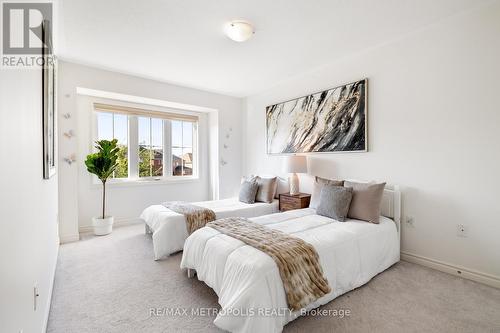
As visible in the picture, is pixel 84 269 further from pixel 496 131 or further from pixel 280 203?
pixel 496 131

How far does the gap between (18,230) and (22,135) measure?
1.55 feet

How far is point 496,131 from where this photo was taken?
7.33 ft

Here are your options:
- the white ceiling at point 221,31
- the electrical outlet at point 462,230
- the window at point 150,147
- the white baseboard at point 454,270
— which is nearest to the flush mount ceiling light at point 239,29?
the white ceiling at point 221,31

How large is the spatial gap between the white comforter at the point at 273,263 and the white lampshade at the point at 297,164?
924 millimetres

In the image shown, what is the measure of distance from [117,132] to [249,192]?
266 cm

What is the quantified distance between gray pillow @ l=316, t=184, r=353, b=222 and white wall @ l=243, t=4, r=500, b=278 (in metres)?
0.65

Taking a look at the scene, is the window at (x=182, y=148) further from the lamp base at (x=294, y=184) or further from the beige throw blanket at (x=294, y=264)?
the beige throw blanket at (x=294, y=264)

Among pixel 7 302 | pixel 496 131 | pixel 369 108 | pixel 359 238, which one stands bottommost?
pixel 359 238

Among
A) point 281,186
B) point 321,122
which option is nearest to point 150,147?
point 281,186

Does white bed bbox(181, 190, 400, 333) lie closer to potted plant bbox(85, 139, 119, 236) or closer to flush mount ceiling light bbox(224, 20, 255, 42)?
flush mount ceiling light bbox(224, 20, 255, 42)

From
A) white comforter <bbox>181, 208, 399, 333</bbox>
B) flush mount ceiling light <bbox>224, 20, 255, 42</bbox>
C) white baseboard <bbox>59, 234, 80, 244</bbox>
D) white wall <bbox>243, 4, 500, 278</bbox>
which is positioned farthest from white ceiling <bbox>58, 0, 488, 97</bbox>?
white baseboard <bbox>59, 234, 80, 244</bbox>

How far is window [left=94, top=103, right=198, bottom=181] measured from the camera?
4.29 m

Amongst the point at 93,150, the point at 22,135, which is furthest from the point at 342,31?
the point at 93,150

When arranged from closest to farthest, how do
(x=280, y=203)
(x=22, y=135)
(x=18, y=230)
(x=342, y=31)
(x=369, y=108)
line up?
(x=18, y=230) < (x=22, y=135) < (x=342, y=31) < (x=369, y=108) < (x=280, y=203)
